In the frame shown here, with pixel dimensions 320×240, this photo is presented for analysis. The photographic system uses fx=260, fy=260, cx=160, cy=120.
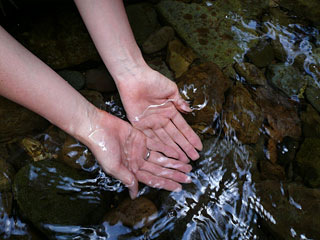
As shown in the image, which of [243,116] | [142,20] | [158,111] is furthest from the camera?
[142,20]

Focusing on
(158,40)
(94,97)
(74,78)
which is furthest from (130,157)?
(158,40)

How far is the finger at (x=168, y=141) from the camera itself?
98.0 inches

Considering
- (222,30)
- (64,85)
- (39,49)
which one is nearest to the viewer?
(64,85)

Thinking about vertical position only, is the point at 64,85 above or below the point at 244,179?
above

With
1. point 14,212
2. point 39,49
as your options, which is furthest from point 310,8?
point 14,212

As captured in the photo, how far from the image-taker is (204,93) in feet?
9.26

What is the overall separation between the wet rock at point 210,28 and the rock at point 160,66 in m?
Result: 0.41

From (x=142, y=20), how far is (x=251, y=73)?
145 centimetres

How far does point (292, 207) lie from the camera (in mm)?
2359

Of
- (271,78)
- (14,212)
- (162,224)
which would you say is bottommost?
(162,224)

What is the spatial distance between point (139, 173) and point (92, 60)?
56.8 inches

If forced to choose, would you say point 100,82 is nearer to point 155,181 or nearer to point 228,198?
point 155,181

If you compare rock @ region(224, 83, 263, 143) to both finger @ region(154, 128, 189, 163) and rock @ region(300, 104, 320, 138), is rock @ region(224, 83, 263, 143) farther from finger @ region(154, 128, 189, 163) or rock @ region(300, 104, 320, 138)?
finger @ region(154, 128, 189, 163)

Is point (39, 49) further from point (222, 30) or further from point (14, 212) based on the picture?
point (222, 30)
